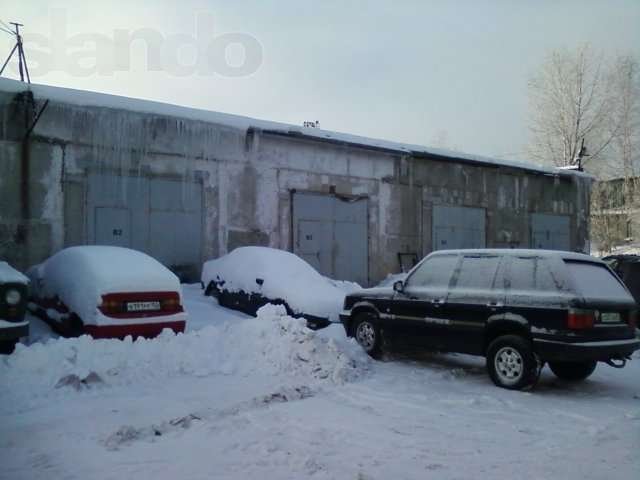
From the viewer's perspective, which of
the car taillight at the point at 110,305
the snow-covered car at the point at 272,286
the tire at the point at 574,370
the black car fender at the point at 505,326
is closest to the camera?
the black car fender at the point at 505,326

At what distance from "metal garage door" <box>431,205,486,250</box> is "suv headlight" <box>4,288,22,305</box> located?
14.3 m

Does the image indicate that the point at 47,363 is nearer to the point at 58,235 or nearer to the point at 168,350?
the point at 168,350

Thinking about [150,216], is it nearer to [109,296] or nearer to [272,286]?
[272,286]

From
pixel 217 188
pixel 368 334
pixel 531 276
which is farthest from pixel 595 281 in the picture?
pixel 217 188

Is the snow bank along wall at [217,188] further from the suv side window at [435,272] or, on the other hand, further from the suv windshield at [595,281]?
the suv windshield at [595,281]

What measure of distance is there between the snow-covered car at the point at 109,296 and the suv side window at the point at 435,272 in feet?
10.9

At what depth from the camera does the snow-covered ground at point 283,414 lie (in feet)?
13.8

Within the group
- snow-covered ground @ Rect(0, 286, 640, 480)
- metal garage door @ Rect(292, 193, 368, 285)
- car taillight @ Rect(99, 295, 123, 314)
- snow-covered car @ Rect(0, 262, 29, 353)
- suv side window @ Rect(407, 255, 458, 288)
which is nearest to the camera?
snow-covered ground @ Rect(0, 286, 640, 480)

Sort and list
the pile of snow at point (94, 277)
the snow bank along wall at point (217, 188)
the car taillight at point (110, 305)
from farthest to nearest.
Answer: the snow bank along wall at point (217, 188) → the pile of snow at point (94, 277) → the car taillight at point (110, 305)

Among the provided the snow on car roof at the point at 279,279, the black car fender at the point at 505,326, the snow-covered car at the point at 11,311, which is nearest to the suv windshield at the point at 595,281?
the black car fender at the point at 505,326

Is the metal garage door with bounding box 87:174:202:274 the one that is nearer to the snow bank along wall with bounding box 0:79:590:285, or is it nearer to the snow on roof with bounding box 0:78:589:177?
the snow bank along wall with bounding box 0:79:590:285

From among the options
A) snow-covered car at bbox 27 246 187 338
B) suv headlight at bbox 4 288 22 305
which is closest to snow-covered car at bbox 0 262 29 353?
suv headlight at bbox 4 288 22 305

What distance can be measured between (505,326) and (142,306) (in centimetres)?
456

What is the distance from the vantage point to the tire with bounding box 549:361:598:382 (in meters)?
7.41
